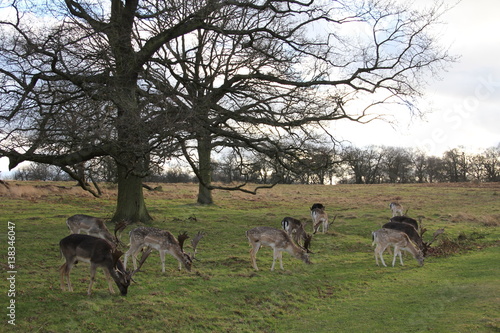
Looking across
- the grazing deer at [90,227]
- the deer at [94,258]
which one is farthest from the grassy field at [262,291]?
the grazing deer at [90,227]

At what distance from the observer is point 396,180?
86.6m

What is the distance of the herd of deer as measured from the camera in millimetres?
9617

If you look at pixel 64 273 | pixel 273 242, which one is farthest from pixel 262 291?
pixel 64 273

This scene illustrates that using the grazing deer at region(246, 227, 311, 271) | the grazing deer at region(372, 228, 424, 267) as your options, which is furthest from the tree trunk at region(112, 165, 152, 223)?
the grazing deer at region(372, 228, 424, 267)

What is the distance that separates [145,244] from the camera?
464 inches

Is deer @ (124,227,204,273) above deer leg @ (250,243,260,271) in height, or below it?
above

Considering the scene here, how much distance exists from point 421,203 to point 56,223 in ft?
91.2

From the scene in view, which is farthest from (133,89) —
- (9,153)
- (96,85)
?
(9,153)

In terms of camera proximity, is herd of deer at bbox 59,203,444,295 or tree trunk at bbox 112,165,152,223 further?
tree trunk at bbox 112,165,152,223

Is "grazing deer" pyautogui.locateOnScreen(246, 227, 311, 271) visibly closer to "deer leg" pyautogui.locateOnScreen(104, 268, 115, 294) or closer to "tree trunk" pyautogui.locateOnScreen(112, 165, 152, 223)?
"deer leg" pyautogui.locateOnScreen(104, 268, 115, 294)

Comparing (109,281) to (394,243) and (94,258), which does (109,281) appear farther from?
(394,243)

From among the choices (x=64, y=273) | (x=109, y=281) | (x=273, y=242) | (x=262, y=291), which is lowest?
(x=262, y=291)

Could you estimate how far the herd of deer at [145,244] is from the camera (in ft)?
31.6

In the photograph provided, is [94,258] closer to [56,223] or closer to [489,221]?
[56,223]
